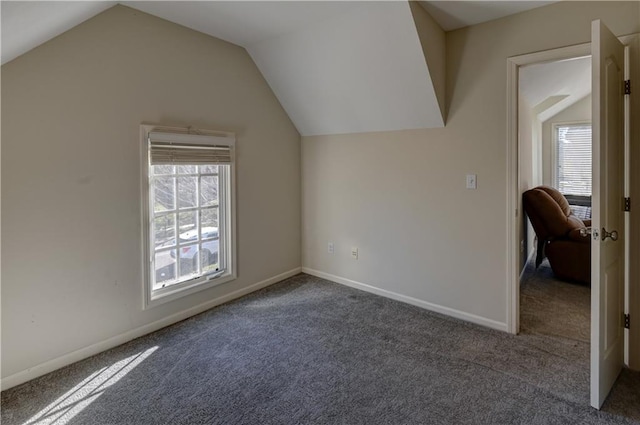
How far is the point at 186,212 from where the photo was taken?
3029 millimetres

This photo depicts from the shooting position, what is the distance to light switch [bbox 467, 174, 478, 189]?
2.80 m

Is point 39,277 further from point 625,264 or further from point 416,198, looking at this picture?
point 625,264

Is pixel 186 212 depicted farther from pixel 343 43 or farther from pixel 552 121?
pixel 552 121

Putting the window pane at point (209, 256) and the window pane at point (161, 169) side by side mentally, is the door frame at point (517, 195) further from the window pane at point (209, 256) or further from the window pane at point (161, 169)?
the window pane at point (161, 169)

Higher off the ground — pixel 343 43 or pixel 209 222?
pixel 343 43

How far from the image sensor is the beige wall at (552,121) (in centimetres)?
570

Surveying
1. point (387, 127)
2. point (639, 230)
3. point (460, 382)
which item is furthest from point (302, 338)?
point (639, 230)

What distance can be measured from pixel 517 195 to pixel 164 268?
113 inches

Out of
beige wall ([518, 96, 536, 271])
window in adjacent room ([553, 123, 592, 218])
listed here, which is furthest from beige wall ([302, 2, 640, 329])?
window in adjacent room ([553, 123, 592, 218])

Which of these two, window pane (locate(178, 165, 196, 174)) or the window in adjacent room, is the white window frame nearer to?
the window in adjacent room

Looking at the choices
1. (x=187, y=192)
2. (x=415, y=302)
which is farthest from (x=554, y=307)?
(x=187, y=192)

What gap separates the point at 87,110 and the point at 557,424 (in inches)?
130

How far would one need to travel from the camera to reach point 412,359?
91.7 inches

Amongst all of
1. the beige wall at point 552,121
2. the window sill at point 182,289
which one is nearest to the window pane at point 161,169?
Answer: the window sill at point 182,289
